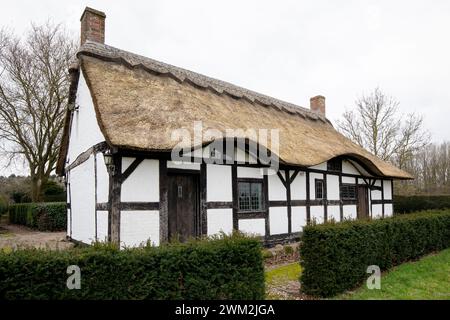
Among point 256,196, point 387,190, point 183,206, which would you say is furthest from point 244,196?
point 387,190

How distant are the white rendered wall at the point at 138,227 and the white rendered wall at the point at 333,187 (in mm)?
7541

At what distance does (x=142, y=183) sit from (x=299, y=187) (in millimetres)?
5892

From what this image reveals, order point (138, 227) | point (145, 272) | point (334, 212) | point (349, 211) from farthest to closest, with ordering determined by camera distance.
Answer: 1. point (349, 211)
2. point (334, 212)
3. point (138, 227)
4. point (145, 272)

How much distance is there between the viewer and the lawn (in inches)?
237

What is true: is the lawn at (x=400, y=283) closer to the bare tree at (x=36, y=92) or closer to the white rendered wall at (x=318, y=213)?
the white rendered wall at (x=318, y=213)

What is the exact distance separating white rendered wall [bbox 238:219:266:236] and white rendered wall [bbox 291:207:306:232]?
1.47 metres

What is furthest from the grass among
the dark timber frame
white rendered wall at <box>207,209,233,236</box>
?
white rendered wall at <box>207,209,233,236</box>

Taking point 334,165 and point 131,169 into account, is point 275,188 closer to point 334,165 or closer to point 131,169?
point 334,165

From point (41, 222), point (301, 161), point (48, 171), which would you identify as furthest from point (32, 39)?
point (301, 161)

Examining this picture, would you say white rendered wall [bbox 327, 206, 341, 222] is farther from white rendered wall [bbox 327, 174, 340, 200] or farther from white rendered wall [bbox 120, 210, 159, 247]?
white rendered wall [bbox 120, 210, 159, 247]

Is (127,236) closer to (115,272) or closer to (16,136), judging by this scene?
(115,272)

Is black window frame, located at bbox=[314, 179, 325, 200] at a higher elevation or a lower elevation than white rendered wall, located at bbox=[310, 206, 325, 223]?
higher

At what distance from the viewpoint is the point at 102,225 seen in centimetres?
812

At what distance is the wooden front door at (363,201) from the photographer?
1509 centimetres
